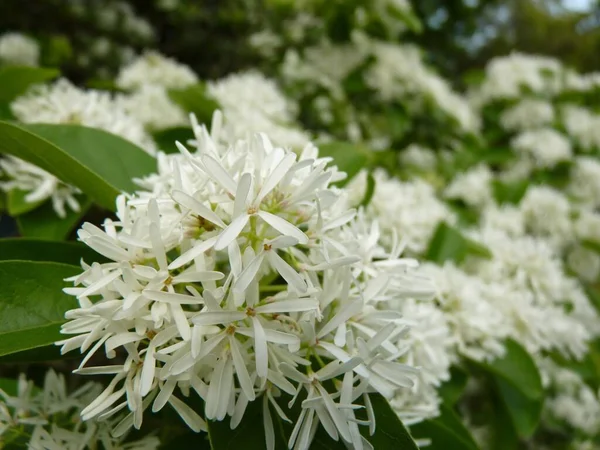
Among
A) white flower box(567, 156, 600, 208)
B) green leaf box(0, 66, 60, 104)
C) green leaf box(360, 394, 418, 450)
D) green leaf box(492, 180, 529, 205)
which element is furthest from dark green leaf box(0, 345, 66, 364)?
white flower box(567, 156, 600, 208)

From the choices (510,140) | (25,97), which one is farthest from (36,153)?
(510,140)

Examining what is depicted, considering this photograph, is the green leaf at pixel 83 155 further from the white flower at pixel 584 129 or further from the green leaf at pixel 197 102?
the white flower at pixel 584 129

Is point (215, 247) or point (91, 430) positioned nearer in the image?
point (215, 247)

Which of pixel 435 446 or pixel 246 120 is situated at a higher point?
pixel 246 120

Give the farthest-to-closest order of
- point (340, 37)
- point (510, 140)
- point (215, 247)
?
1. point (510, 140)
2. point (340, 37)
3. point (215, 247)

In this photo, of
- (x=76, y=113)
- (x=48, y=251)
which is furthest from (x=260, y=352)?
(x=76, y=113)

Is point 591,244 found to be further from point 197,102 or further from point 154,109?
point 154,109

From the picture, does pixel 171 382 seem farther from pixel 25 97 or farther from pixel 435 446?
pixel 25 97
